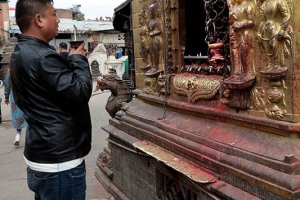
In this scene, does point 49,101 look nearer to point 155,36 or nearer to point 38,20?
point 38,20

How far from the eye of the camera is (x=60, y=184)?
2527mm

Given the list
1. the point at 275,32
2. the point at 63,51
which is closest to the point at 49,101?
the point at 63,51

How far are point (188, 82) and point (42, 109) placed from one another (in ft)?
5.13

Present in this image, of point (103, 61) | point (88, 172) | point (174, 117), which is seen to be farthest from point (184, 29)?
point (103, 61)

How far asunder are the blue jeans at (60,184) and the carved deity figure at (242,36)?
4.57 feet

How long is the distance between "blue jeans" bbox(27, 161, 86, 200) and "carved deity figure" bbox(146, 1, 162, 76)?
1920 millimetres

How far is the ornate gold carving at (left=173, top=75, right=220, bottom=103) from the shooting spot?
323 cm

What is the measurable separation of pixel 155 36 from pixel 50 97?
1.98 metres

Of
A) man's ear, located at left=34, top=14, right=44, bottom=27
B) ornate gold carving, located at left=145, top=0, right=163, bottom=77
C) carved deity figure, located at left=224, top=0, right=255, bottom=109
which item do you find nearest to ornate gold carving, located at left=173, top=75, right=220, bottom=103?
carved deity figure, located at left=224, top=0, right=255, bottom=109

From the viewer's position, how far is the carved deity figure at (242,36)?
2.68 metres

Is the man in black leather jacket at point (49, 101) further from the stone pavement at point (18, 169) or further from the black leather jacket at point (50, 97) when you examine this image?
the stone pavement at point (18, 169)

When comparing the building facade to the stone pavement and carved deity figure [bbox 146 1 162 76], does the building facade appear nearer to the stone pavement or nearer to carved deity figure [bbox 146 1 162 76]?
→ carved deity figure [bbox 146 1 162 76]

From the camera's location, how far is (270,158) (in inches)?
96.8

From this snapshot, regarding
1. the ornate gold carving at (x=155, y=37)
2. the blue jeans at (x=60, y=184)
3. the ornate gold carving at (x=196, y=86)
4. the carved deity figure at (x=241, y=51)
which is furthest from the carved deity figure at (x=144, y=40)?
the blue jeans at (x=60, y=184)
